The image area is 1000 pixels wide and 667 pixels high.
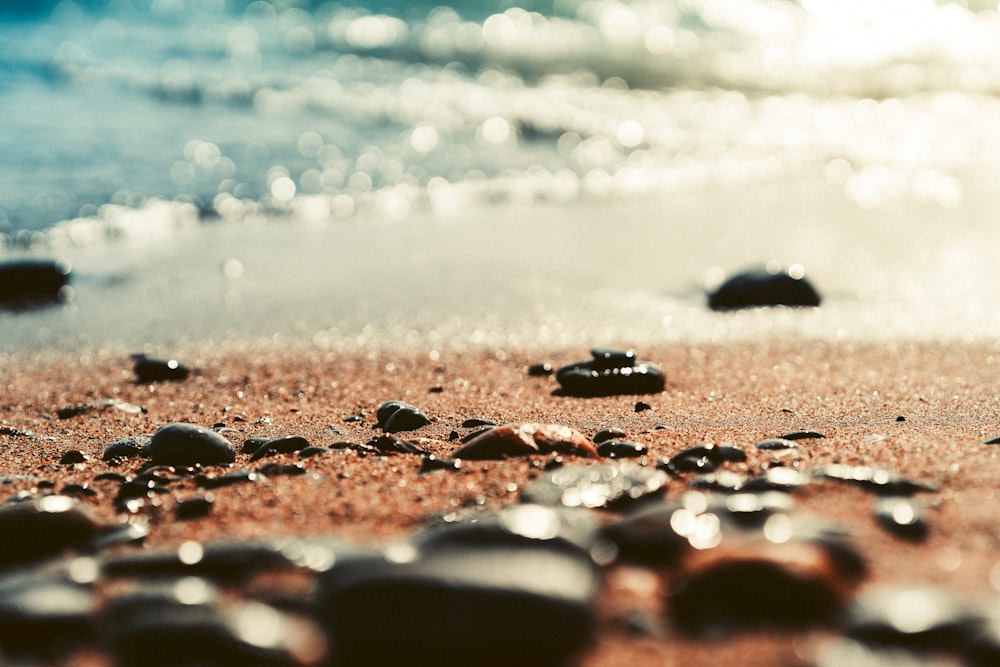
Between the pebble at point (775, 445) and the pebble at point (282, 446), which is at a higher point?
the pebble at point (282, 446)

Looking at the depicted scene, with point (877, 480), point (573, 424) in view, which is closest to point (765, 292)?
point (573, 424)

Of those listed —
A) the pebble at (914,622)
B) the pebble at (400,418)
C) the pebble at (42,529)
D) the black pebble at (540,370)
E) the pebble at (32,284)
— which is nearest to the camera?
the pebble at (914,622)

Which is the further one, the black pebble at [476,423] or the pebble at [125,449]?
the black pebble at [476,423]

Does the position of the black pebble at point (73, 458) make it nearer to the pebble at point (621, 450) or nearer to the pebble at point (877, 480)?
the pebble at point (621, 450)

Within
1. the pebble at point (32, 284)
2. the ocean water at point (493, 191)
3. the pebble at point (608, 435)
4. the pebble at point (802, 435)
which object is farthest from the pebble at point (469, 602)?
the pebble at point (32, 284)

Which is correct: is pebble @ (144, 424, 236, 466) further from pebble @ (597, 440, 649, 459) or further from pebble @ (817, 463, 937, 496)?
pebble @ (817, 463, 937, 496)

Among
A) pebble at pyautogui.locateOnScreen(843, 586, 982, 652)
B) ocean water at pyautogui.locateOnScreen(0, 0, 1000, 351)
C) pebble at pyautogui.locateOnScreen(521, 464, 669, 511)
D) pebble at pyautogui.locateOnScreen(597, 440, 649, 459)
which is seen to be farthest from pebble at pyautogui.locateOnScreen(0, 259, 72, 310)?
pebble at pyautogui.locateOnScreen(843, 586, 982, 652)
